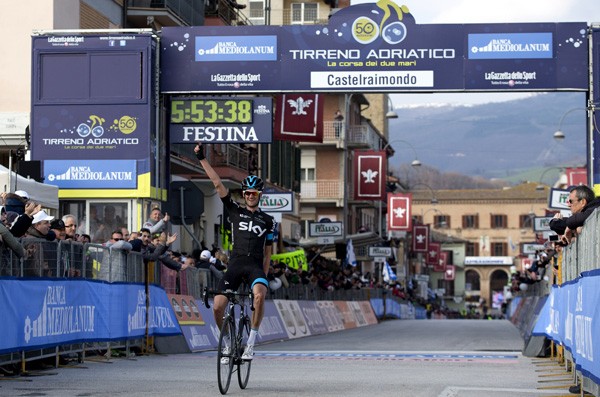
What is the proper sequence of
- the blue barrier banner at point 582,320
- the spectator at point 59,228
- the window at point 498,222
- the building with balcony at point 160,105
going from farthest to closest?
1. the window at point 498,222
2. the building with balcony at point 160,105
3. the spectator at point 59,228
4. the blue barrier banner at point 582,320

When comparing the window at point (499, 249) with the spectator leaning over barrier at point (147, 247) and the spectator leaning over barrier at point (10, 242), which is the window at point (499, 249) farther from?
the spectator leaning over barrier at point (10, 242)

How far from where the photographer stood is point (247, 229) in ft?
42.0

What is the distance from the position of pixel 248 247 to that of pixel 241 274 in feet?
0.90

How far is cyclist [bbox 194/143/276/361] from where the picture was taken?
1265cm

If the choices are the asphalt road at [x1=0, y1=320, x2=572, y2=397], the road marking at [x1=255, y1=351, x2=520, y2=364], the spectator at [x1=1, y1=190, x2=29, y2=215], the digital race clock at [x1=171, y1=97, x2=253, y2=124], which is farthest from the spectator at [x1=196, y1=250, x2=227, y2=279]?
the spectator at [x1=1, y1=190, x2=29, y2=215]

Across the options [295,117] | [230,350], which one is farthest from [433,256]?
[230,350]

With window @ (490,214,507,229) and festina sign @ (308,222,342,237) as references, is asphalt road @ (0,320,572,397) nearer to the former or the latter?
festina sign @ (308,222,342,237)

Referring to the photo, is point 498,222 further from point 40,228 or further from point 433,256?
point 40,228

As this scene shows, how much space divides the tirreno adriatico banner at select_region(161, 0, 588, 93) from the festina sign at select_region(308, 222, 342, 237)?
20407 mm

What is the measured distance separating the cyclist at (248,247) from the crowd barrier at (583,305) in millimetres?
2988

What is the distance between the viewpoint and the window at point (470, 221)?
567 ft

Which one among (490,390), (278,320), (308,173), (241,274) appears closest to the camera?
(241,274)

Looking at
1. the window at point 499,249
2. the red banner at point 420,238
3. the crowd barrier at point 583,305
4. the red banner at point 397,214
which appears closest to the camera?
the crowd barrier at point 583,305

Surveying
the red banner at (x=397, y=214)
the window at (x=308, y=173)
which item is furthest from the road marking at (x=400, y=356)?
the window at (x=308, y=173)
